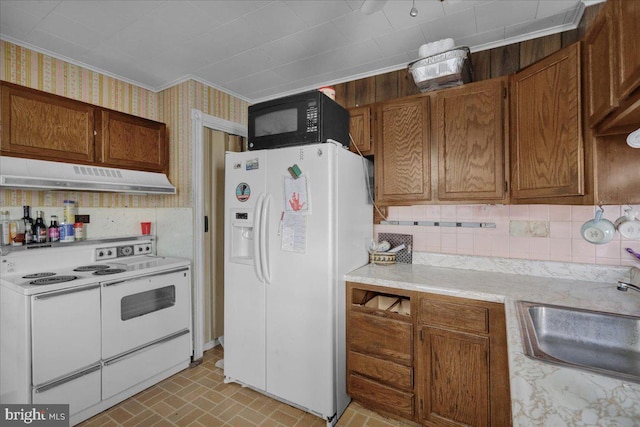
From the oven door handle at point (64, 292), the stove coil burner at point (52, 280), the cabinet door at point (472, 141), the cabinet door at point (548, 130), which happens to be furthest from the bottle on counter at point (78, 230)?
the cabinet door at point (548, 130)

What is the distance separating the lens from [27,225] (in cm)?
217

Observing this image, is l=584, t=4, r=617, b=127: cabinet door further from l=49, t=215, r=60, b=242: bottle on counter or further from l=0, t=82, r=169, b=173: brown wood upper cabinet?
l=49, t=215, r=60, b=242: bottle on counter

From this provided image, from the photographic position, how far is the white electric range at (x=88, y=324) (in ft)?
5.63

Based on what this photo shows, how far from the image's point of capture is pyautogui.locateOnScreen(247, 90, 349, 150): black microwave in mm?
1918

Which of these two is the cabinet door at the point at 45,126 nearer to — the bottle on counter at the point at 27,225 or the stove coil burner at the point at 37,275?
the bottle on counter at the point at 27,225

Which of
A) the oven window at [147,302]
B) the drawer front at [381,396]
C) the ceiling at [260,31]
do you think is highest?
the ceiling at [260,31]

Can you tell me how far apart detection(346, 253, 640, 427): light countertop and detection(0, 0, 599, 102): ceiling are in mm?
1468

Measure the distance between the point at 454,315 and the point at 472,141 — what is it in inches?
43.6

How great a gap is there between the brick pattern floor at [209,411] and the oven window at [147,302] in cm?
60

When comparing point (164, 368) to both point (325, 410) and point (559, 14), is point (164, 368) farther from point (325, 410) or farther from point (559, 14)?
point (559, 14)

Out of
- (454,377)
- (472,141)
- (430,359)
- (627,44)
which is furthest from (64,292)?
(627,44)

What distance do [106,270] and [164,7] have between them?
184 cm

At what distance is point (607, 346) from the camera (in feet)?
4.01

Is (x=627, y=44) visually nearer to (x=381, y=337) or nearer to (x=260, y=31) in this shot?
(x=381, y=337)
